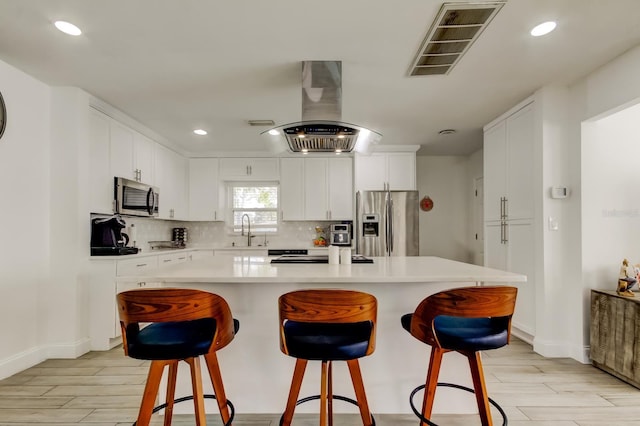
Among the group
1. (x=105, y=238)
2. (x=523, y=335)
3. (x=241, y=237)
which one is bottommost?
(x=523, y=335)

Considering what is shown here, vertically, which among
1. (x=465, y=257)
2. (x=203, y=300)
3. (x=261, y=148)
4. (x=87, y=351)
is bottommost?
(x=87, y=351)

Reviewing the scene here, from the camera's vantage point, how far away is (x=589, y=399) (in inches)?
92.4

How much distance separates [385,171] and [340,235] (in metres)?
1.18

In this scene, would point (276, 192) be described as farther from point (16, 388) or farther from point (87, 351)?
point (16, 388)

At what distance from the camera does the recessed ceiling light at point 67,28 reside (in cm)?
214

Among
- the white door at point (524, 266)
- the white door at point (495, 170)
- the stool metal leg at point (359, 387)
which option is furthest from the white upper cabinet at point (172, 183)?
the white door at point (524, 266)

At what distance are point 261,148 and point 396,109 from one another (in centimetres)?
237

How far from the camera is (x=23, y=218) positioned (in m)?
2.88

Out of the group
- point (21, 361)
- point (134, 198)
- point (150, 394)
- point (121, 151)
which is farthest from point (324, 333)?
point (121, 151)

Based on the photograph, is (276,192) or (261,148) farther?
(276,192)

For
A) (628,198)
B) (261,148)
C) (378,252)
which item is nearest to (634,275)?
(628,198)

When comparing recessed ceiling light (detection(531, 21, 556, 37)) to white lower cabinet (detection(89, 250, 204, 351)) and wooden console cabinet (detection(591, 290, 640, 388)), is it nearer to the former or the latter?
wooden console cabinet (detection(591, 290, 640, 388))

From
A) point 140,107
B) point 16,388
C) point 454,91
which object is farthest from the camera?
point 140,107

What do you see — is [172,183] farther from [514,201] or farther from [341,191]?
[514,201]
